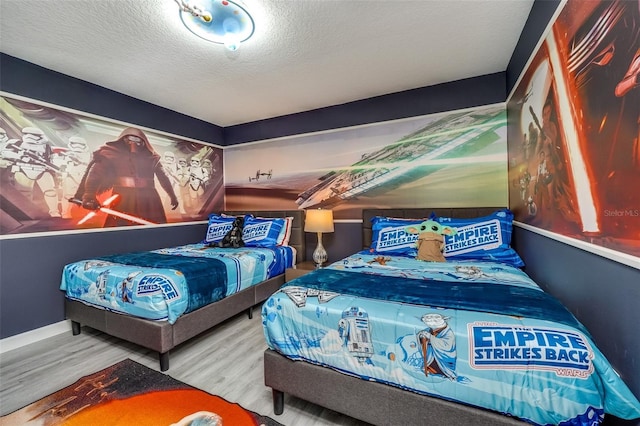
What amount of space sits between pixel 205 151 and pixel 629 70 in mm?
4393

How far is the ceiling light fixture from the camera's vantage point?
1.74 metres

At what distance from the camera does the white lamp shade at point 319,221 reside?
3.30m

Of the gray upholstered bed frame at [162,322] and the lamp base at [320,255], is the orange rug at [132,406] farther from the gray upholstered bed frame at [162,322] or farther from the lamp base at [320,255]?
the lamp base at [320,255]

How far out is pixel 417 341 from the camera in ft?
3.81

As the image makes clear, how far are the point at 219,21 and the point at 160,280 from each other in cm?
190

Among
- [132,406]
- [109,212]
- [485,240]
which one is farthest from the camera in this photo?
[109,212]

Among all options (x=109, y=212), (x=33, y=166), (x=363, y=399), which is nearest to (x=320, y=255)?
(x=363, y=399)

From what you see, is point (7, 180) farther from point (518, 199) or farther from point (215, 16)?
point (518, 199)

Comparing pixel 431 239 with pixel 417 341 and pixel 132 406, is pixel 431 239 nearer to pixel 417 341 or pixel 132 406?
pixel 417 341

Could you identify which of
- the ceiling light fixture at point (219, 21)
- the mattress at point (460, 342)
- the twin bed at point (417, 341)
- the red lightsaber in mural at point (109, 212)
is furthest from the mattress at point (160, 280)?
the ceiling light fixture at point (219, 21)

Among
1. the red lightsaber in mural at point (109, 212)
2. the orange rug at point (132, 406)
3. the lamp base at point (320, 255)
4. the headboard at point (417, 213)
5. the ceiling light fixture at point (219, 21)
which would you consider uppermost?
the ceiling light fixture at point (219, 21)

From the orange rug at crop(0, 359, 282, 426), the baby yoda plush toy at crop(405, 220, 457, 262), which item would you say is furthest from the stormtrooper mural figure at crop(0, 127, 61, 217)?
the baby yoda plush toy at crop(405, 220, 457, 262)

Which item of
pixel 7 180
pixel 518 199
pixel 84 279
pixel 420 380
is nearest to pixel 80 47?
pixel 7 180

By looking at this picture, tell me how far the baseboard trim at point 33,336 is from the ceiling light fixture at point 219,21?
2989 mm
